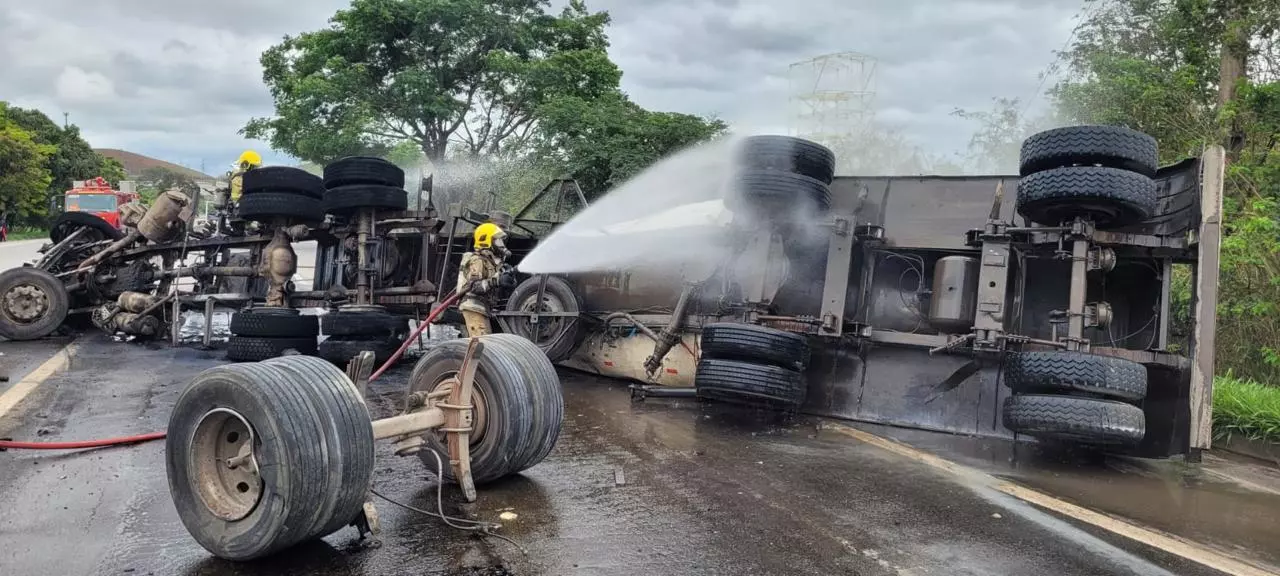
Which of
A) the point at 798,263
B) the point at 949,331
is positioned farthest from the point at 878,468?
the point at 798,263

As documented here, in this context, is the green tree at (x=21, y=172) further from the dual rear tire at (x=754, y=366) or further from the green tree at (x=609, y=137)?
the dual rear tire at (x=754, y=366)

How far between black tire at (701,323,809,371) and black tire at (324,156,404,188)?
4878mm

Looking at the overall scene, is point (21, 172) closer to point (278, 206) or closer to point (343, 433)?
point (278, 206)

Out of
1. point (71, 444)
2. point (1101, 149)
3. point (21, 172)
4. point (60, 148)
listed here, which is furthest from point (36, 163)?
point (1101, 149)

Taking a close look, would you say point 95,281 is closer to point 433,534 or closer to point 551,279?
point 551,279

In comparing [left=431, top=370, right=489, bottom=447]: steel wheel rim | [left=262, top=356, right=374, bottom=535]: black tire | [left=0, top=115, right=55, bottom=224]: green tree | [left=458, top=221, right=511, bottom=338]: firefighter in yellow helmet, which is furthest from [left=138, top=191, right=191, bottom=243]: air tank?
[left=0, top=115, right=55, bottom=224]: green tree

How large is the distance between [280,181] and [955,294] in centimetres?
747

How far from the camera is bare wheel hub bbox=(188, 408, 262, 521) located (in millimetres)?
3291

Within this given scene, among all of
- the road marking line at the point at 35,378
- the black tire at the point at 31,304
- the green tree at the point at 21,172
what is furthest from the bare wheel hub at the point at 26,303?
the green tree at the point at 21,172

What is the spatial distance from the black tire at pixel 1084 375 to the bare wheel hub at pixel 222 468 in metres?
4.62

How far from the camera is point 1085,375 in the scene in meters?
5.16

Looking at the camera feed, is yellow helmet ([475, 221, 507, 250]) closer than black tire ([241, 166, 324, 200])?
Yes

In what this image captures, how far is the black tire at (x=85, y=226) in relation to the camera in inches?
480

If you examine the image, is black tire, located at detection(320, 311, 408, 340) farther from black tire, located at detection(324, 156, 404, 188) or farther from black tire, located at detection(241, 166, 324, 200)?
black tire, located at detection(241, 166, 324, 200)
